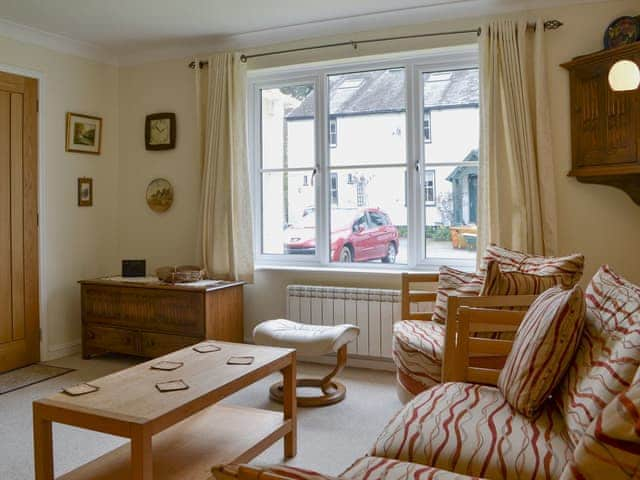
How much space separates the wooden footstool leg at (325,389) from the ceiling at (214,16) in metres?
2.23

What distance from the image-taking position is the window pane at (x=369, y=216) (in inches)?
160

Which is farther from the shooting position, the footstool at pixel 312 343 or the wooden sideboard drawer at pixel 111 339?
the wooden sideboard drawer at pixel 111 339

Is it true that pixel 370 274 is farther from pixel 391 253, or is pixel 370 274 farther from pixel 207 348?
pixel 207 348

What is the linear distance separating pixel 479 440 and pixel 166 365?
1.40 meters

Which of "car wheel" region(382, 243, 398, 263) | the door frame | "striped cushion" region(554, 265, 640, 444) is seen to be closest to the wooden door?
the door frame

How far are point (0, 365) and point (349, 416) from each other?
8.32 ft

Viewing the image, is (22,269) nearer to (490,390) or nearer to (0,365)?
(0,365)

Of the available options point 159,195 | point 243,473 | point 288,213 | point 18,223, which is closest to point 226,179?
point 288,213

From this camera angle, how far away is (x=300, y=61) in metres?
4.14

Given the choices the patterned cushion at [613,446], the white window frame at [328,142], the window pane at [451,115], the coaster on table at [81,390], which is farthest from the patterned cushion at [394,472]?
the window pane at [451,115]

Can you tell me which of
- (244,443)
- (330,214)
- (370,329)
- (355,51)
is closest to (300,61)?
(355,51)

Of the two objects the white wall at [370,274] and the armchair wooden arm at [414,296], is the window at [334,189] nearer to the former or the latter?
the white wall at [370,274]

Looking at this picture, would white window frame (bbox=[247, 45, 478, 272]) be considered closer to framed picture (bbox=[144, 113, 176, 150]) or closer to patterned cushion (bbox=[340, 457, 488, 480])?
framed picture (bbox=[144, 113, 176, 150])

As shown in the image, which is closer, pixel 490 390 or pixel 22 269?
pixel 490 390
